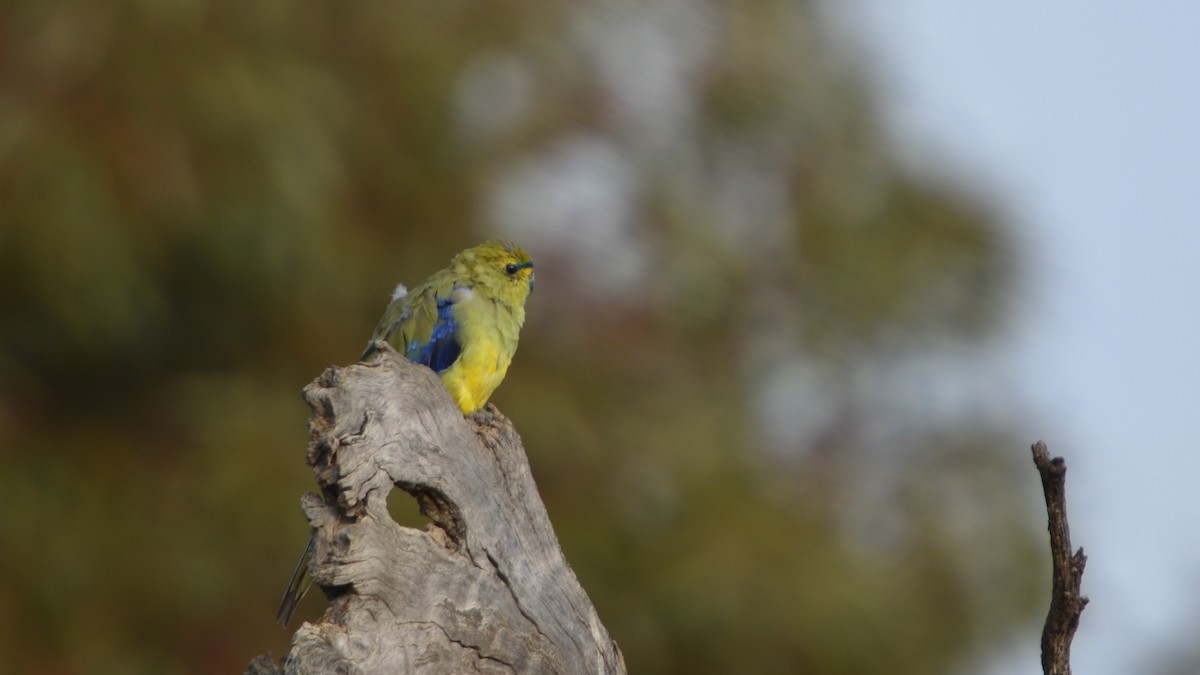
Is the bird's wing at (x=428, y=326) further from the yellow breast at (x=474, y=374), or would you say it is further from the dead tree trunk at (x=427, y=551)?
the dead tree trunk at (x=427, y=551)

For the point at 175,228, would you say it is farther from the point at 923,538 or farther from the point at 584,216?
the point at 923,538

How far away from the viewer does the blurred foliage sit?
33.5ft

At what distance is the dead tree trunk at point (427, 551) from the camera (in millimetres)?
3871

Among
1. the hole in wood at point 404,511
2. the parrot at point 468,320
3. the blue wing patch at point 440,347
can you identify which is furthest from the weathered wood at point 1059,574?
the hole in wood at point 404,511

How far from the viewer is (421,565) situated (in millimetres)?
4039

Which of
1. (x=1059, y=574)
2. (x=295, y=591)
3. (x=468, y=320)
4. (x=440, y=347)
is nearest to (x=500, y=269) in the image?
(x=468, y=320)

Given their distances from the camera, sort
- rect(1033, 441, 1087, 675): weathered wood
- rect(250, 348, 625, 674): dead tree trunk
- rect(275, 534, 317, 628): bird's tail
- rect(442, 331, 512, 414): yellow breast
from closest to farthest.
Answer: rect(1033, 441, 1087, 675): weathered wood, rect(250, 348, 625, 674): dead tree trunk, rect(275, 534, 317, 628): bird's tail, rect(442, 331, 512, 414): yellow breast

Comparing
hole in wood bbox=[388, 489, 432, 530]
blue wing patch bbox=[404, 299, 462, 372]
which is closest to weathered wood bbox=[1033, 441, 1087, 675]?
blue wing patch bbox=[404, 299, 462, 372]

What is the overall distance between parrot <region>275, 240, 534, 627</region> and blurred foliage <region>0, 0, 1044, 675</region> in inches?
169

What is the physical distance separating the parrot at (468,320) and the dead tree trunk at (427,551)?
1192 millimetres

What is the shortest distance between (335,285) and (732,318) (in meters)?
3.43

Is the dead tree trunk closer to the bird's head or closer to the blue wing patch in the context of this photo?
the blue wing patch

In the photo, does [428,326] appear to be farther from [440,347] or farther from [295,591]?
[295,591]

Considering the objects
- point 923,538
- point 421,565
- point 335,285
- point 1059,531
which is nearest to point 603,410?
point 335,285
